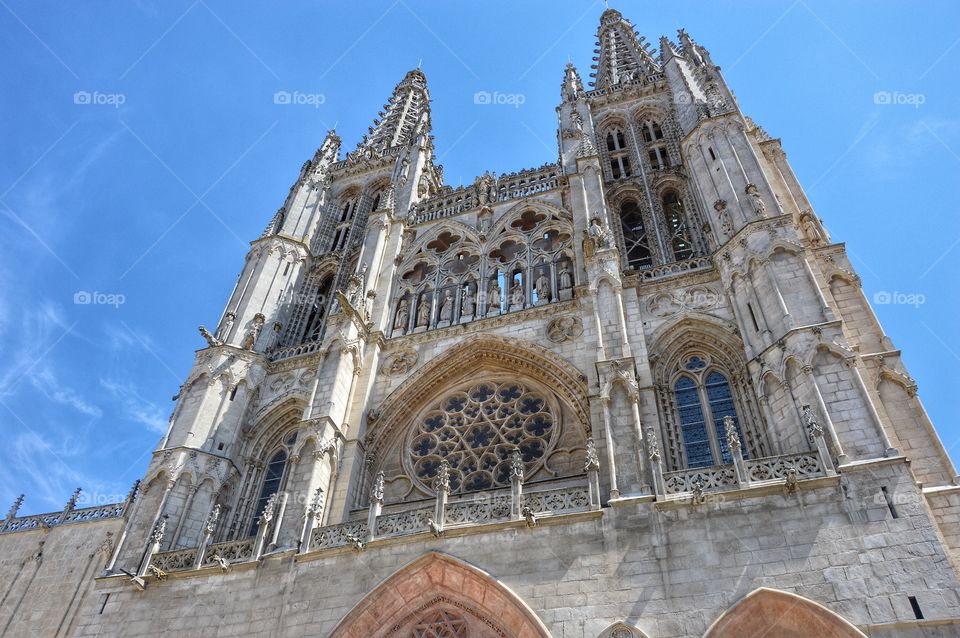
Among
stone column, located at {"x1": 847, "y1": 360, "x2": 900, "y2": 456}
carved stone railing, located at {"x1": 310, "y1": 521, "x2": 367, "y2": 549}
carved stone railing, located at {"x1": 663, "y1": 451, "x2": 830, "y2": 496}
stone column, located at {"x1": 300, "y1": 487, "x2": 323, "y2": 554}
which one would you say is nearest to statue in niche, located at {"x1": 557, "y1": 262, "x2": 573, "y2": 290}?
carved stone railing, located at {"x1": 663, "y1": 451, "x2": 830, "y2": 496}

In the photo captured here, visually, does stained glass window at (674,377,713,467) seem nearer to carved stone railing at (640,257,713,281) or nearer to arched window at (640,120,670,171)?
carved stone railing at (640,257,713,281)

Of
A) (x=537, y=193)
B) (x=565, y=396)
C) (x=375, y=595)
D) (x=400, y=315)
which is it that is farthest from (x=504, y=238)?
(x=375, y=595)

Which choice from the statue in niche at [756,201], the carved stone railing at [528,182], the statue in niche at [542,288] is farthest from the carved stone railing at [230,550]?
the statue in niche at [756,201]

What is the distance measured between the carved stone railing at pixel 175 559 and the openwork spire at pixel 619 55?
2137 centimetres

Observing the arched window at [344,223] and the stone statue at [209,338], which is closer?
the stone statue at [209,338]

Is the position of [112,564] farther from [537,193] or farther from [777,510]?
[537,193]

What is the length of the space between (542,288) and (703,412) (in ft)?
17.8

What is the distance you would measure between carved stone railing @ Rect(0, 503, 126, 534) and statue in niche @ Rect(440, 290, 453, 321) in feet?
31.6

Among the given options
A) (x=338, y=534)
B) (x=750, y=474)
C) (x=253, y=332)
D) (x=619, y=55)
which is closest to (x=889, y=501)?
(x=750, y=474)

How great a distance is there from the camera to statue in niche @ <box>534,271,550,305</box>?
57.6 ft

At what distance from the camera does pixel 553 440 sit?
48.3ft

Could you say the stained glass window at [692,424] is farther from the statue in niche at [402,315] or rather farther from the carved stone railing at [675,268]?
the statue in niche at [402,315]

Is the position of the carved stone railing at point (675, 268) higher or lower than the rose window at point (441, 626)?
higher

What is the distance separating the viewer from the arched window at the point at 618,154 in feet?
75.3
